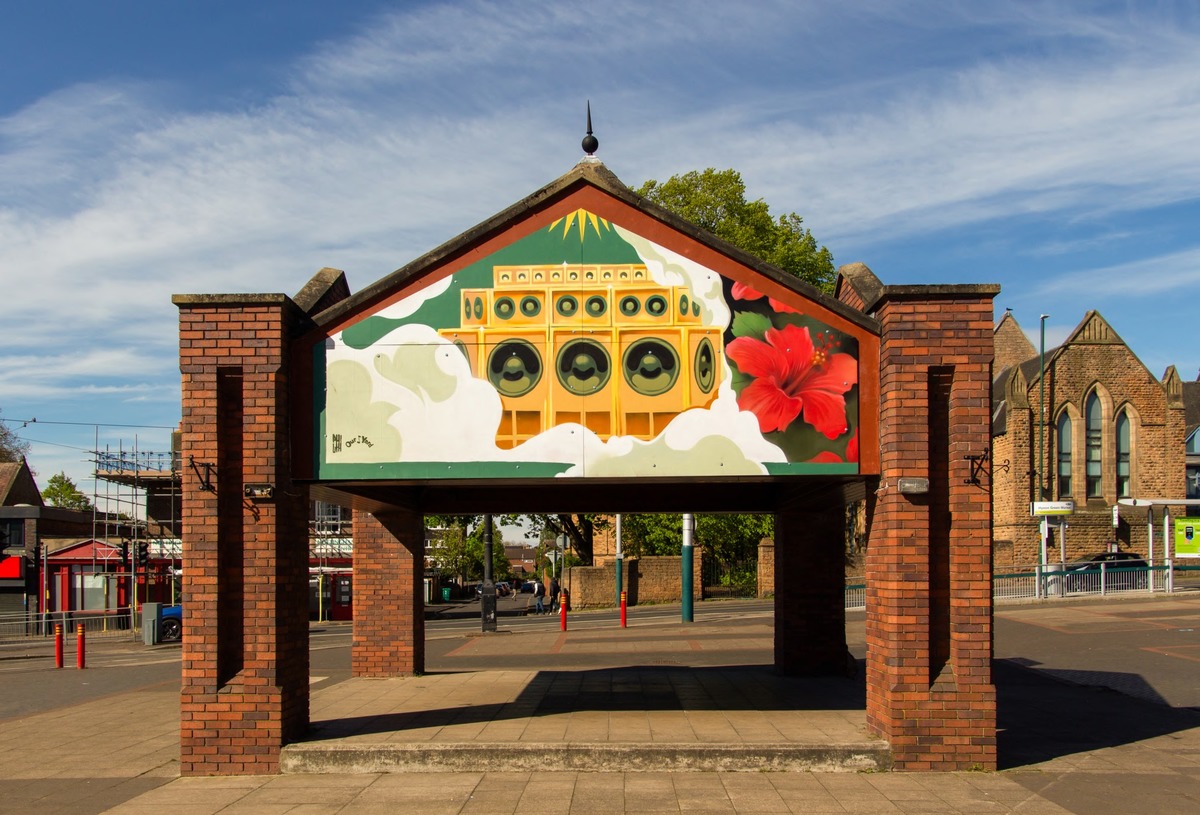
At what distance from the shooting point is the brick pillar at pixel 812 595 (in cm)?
1488

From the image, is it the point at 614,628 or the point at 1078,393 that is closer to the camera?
the point at 614,628

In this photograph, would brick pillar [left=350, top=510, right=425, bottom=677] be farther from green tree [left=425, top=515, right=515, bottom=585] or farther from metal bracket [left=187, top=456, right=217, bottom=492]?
green tree [left=425, top=515, right=515, bottom=585]

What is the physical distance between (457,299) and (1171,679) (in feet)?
40.9

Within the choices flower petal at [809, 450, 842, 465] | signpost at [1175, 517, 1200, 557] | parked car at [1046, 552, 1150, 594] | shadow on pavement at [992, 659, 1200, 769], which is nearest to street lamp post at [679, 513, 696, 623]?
parked car at [1046, 552, 1150, 594]

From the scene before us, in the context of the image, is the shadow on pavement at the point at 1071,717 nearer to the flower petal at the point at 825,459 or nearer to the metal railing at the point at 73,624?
the flower petal at the point at 825,459

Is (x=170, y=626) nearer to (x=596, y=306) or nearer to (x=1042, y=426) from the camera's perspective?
(x=596, y=306)

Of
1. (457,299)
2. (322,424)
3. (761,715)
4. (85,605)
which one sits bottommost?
(85,605)


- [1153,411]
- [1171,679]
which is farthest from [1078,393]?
[1171,679]

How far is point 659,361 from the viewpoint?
1010cm

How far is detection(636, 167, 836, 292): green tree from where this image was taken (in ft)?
128

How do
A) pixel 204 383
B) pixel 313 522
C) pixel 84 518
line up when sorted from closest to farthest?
pixel 204 383 → pixel 313 522 → pixel 84 518

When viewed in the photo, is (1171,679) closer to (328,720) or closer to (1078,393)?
(328,720)

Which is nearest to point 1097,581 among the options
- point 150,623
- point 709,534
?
point 709,534

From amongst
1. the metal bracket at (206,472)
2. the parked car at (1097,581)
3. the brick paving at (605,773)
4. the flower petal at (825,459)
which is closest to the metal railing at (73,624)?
the brick paving at (605,773)
